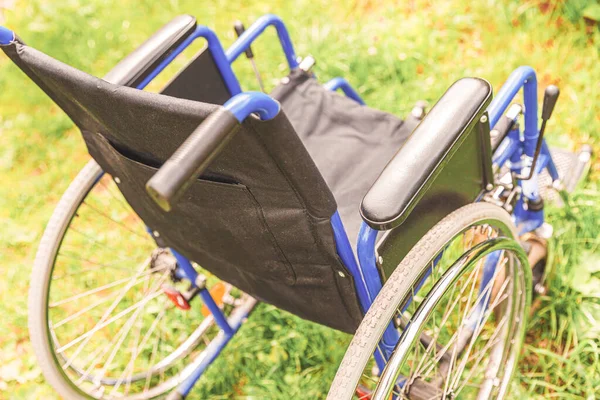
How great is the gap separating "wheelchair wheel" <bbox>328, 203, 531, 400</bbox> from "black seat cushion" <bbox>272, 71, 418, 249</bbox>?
0.28 meters

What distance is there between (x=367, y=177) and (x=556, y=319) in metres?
0.78

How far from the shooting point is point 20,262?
2.40 m

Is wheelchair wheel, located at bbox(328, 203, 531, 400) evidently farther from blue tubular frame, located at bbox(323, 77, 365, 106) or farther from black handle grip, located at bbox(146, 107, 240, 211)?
blue tubular frame, located at bbox(323, 77, 365, 106)

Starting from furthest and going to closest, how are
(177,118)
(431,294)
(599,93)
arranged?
(599,93), (431,294), (177,118)

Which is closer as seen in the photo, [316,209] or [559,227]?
[316,209]

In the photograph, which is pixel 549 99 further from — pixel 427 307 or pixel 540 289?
pixel 427 307

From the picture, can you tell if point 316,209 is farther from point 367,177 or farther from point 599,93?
point 599,93

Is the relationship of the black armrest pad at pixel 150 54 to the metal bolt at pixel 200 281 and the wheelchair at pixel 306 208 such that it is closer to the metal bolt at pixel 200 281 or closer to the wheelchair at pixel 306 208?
the wheelchair at pixel 306 208

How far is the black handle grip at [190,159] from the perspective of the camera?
0.66 meters

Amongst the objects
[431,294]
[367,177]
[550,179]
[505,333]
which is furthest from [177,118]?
[550,179]

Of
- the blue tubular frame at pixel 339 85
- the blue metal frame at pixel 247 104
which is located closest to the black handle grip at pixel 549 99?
the blue tubular frame at pixel 339 85

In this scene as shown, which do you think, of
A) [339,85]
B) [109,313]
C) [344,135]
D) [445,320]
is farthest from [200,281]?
[339,85]

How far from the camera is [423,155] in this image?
105 cm

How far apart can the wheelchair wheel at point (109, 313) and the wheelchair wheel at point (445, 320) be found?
0.64 m
